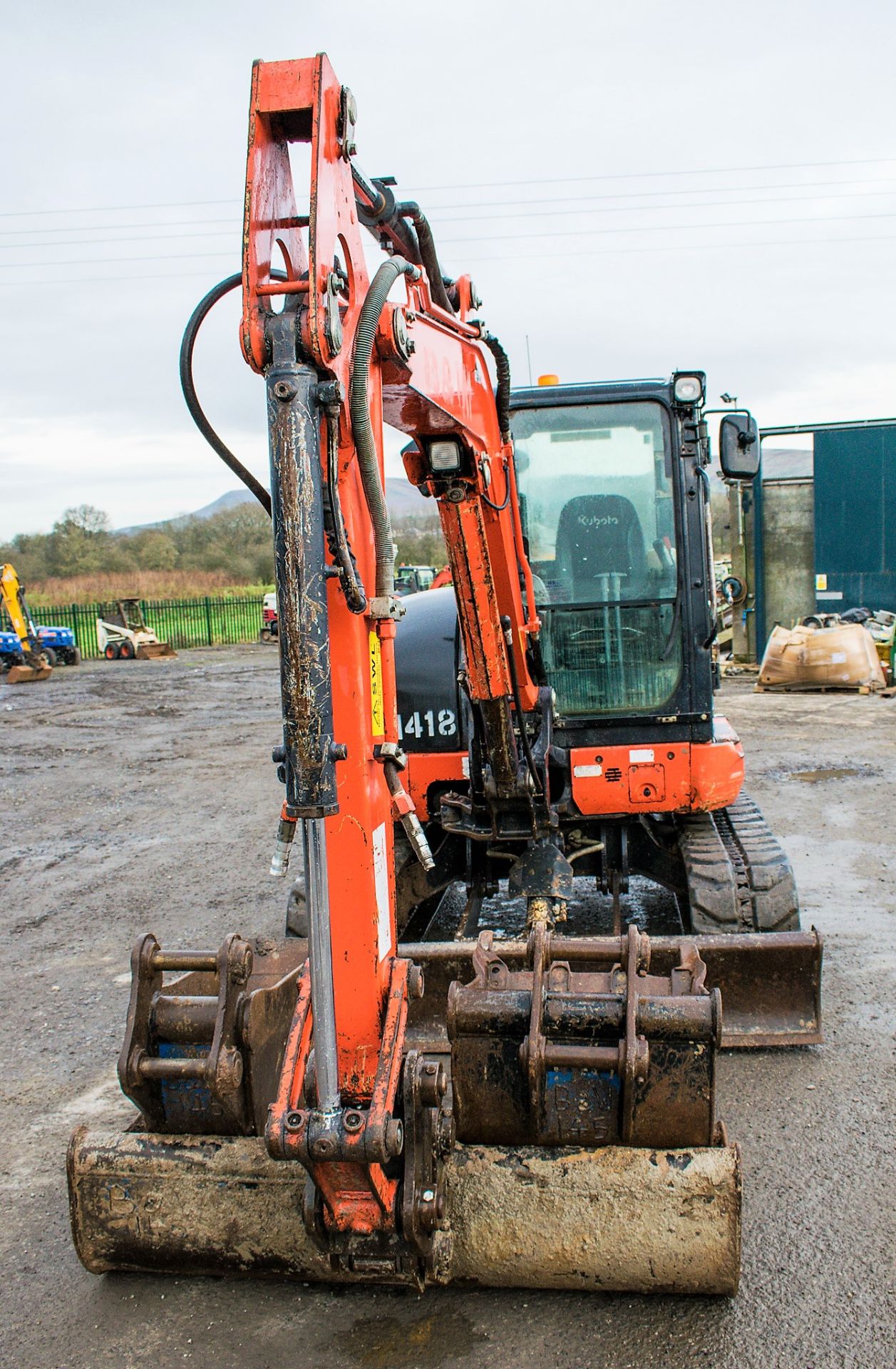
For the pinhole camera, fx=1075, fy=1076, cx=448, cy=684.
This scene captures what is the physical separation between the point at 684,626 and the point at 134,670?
20173mm

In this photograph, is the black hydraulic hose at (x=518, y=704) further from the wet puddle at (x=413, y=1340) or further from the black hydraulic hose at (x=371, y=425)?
the wet puddle at (x=413, y=1340)

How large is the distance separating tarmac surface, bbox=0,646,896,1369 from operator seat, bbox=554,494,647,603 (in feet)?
6.83

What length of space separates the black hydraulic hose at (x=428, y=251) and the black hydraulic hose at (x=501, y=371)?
0.27 m

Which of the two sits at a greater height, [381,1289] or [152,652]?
[152,652]

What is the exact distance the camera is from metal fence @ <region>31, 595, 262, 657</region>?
3081 cm

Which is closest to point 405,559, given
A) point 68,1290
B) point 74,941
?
point 74,941

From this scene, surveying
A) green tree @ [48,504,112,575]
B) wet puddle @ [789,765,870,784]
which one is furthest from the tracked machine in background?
green tree @ [48,504,112,575]

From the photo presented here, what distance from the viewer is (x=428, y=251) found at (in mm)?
3156

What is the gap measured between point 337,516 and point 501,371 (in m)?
1.71

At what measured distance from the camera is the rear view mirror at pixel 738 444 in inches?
173

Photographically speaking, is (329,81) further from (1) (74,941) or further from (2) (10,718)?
(2) (10,718)

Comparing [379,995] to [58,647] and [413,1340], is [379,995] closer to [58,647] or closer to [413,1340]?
[413,1340]

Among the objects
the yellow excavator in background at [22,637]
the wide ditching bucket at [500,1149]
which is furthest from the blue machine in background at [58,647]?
the wide ditching bucket at [500,1149]

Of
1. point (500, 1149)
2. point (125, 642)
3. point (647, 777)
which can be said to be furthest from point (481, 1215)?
point (125, 642)
